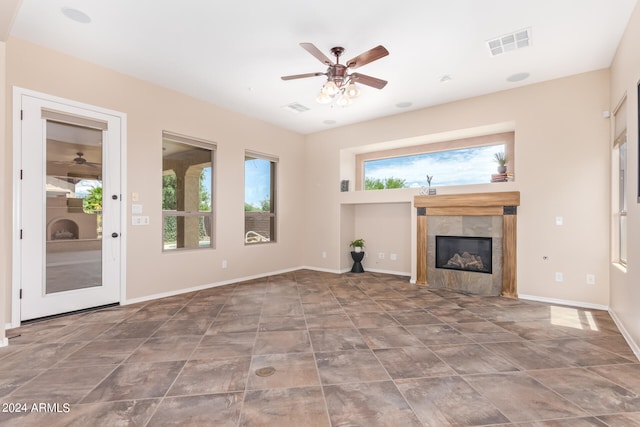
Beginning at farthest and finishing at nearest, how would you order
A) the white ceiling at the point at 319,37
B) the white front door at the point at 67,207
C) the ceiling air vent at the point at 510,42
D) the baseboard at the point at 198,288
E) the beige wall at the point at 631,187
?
the baseboard at the point at 198,288, the white front door at the point at 67,207, the ceiling air vent at the point at 510,42, the white ceiling at the point at 319,37, the beige wall at the point at 631,187

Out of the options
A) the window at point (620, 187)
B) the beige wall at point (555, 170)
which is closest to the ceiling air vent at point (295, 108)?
the beige wall at point (555, 170)

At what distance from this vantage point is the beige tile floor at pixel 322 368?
180cm

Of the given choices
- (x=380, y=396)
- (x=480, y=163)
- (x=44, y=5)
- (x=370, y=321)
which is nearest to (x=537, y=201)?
(x=480, y=163)

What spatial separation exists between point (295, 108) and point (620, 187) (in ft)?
15.0

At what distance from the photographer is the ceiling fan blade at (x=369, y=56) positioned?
112 inches

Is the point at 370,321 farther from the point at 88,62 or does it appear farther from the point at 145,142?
the point at 88,62

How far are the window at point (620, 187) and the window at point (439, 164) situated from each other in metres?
1.25

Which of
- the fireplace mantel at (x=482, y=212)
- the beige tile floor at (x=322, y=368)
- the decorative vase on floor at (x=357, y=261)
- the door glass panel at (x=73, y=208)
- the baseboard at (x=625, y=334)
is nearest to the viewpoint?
the beige tile floor at (x=322, y=368)

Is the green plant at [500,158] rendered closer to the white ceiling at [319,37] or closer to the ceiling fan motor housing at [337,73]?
the white ceiling at [319,37]

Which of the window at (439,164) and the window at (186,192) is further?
the window at (439,164)

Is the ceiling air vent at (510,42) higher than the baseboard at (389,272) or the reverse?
higher

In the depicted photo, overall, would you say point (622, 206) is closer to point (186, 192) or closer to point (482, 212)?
point (482, 212)

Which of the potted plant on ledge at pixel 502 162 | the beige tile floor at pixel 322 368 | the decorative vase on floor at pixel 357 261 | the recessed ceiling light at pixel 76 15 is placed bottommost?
the beige tile floor at pixel 322 368

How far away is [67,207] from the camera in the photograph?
12.0ft
